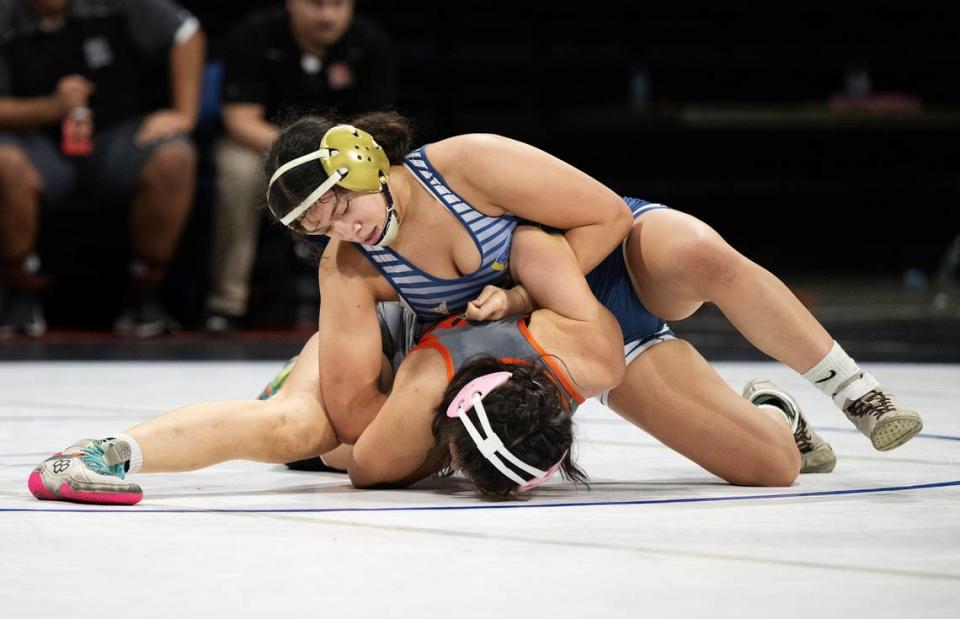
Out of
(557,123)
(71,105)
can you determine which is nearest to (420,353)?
(71,105)

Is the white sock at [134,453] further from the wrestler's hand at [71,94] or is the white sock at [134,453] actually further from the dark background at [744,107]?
the dark background at [744,107]

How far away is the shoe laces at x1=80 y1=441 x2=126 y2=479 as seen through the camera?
2.39 metres

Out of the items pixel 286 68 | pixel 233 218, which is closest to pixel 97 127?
pixel 233 218

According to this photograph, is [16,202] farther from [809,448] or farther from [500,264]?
[809,448]

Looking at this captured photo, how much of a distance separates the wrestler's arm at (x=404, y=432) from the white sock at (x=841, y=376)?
0.66 meters

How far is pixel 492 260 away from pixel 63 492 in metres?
0.77

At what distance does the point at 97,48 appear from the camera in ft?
20.0

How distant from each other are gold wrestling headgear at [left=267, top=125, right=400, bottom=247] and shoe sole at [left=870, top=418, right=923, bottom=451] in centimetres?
86

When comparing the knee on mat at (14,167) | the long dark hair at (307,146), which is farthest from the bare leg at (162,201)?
the long dark hair at (307,146)

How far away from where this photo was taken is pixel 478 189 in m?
2.65

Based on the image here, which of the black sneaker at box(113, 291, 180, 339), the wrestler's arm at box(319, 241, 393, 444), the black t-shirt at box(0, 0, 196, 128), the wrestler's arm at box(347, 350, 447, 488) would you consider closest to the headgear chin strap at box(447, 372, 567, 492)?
the wrestler's arm at box(347, 350, 447, 488)

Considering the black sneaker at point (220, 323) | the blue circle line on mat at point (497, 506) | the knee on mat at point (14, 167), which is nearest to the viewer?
the blue circle line on mat at point (497, 506)

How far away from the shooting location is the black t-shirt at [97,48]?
6.03 m

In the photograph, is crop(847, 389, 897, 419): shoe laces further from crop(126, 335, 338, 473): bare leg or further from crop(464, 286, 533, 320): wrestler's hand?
crop(126, 335, 338, 473): bare leg
